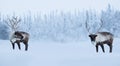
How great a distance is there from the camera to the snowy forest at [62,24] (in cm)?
330

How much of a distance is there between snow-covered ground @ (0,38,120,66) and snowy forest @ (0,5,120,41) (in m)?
0.07

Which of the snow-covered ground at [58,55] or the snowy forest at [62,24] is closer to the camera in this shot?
the snow-covered ground at [58,55]

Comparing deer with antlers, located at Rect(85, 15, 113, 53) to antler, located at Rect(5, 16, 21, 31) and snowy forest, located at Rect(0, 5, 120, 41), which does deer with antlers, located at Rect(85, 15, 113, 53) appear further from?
antler, located at Rect(5, 16, 21, 31)

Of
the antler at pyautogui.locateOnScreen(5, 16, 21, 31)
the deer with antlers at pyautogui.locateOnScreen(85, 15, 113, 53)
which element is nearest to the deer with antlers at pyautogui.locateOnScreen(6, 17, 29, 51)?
the antler at pyautogui.locateOnScreen(5, 16, 21, 31)

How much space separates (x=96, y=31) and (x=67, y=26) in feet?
0.99

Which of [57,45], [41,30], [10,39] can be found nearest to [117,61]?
[57,45]

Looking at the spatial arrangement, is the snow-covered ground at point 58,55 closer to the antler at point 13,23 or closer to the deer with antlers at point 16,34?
the deer with antlers at point 16,34

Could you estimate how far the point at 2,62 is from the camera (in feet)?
10.8

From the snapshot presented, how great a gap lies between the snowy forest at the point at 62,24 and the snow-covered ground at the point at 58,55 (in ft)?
0.25

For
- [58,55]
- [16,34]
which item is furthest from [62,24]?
[16,34]

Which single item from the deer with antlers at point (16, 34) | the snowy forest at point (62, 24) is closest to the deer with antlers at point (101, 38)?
the snowy forest at point (62, 24)

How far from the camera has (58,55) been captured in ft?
10.6

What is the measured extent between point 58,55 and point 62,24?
370 mm

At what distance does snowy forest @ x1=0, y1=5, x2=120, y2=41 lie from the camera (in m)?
3.30
